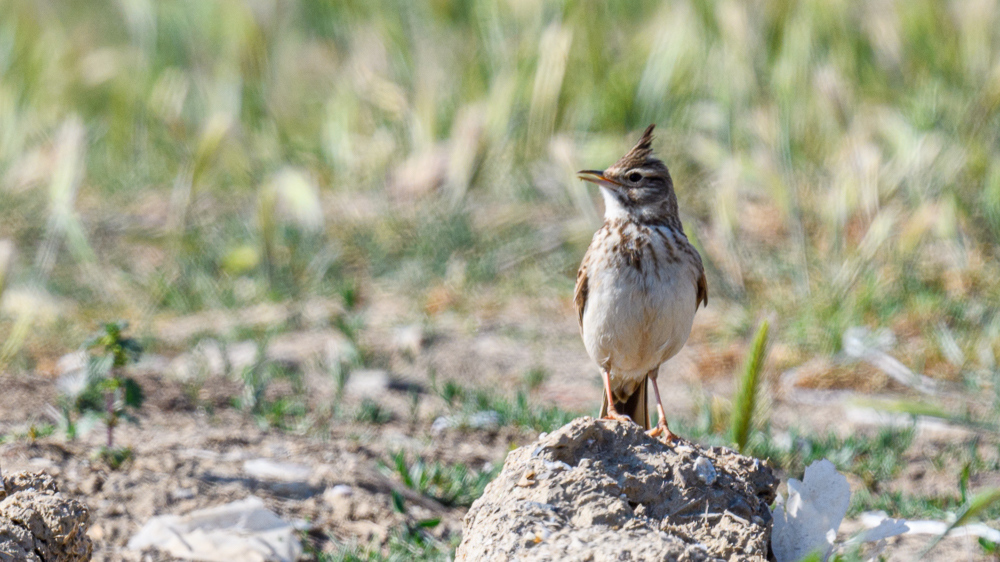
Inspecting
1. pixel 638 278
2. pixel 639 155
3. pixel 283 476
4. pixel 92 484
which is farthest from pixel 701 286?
pixel 92 484

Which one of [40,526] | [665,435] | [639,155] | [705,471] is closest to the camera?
[40,526]

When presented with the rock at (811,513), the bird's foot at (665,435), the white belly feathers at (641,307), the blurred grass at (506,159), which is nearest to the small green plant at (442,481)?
the white belly feathers at (641,307)

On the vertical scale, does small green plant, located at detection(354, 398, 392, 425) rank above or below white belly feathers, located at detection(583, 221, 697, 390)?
below

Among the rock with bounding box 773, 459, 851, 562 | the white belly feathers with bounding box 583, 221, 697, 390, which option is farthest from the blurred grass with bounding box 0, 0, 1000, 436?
the rock with bounding box 773, 459, 851, 562

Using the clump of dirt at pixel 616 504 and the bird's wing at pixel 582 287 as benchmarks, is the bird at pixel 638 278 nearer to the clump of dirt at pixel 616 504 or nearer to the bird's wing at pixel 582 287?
the bird's wing at pixel 582 287

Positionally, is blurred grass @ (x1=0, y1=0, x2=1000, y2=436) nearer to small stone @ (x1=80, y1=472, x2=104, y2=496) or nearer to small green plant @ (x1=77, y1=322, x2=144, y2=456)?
small green plant @ (x1=77, y1=322, x2=144, y2=456)

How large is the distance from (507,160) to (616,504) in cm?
644

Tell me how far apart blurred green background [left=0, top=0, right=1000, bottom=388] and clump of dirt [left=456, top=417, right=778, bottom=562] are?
3310 millimetres

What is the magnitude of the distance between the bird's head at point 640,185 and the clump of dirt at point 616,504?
1.04m

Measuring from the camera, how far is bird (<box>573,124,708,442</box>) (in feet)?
11.9

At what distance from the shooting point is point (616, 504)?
8.76 ft

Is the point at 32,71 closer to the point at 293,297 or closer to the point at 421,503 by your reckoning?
the point at 293,297

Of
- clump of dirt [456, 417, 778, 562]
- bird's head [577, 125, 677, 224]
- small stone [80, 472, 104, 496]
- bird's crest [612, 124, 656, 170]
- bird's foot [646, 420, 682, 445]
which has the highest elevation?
bird's crest [612, 124, 656, 170]

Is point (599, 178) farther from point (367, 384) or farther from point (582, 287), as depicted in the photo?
point (367, 384)
